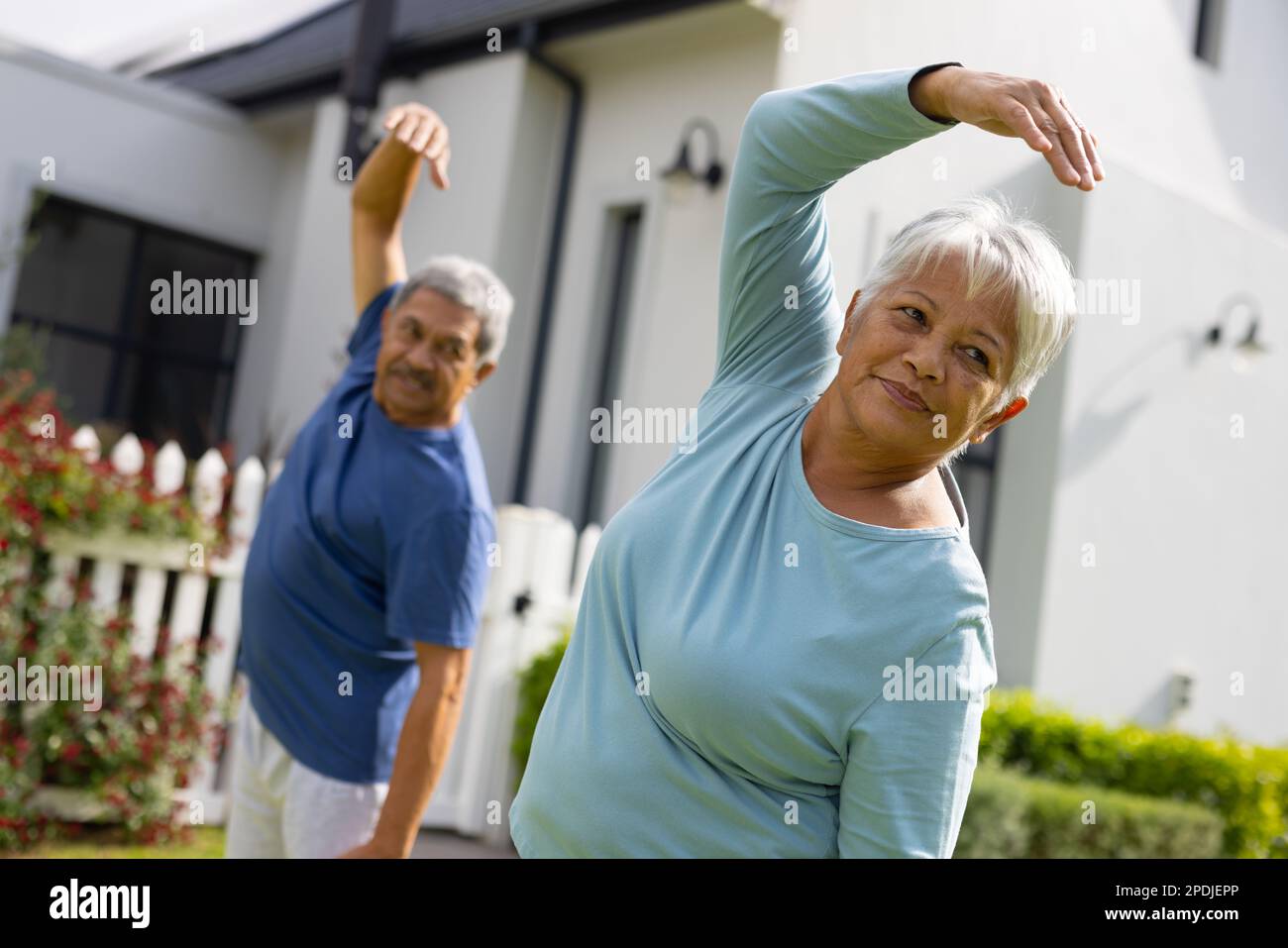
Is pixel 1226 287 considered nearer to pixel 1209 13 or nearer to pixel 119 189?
pixel 1209 13

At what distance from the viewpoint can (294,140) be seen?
1080 centimetres

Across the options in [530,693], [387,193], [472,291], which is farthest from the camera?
[530,693]

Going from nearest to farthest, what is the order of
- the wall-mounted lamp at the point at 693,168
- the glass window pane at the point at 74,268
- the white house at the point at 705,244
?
the wall-mounted lamp at the point at 693,168 < the white house at the point at 705,244 < the glass window pane at the point at 74,268

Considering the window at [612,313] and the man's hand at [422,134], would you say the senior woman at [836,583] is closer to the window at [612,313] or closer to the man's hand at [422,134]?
the man's hand at [422,134]

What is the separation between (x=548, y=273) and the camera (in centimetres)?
836

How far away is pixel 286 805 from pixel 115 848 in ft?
9.15

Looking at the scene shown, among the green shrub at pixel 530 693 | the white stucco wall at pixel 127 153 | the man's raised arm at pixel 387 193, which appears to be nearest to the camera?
the man's raised arm at pixel 387 193

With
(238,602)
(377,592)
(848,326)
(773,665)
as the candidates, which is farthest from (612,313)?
(773,665)

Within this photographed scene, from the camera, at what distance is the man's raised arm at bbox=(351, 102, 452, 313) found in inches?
110

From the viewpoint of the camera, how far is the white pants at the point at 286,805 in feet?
8.69

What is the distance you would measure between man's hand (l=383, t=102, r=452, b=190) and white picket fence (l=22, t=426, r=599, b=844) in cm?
264

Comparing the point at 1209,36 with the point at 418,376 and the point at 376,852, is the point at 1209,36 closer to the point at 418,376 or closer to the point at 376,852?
the point at 418,376

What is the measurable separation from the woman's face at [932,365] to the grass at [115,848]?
3.91m

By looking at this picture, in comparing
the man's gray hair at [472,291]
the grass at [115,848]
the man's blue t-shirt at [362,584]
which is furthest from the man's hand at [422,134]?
the grass at [115,848]
